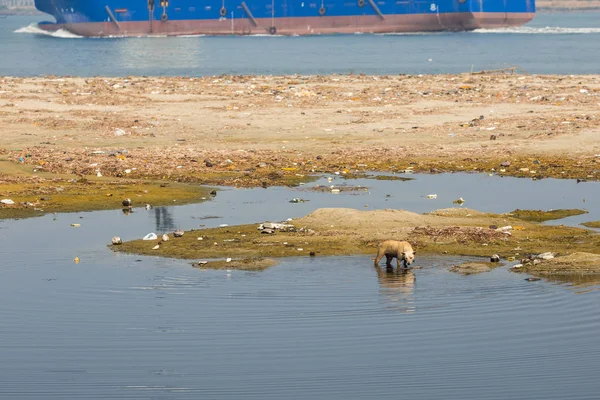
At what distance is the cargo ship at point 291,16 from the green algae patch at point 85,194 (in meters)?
76.5

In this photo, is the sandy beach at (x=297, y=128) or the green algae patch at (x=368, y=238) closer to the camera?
the green algae patch at (x=368, y=238)

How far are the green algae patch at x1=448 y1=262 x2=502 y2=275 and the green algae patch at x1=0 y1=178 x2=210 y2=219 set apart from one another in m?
5.97

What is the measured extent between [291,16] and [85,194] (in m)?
80.9

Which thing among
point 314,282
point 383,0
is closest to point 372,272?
point 314,282

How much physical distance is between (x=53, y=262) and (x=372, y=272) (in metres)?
3.85

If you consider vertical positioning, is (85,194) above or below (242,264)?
above

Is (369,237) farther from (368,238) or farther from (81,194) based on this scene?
(81,194)

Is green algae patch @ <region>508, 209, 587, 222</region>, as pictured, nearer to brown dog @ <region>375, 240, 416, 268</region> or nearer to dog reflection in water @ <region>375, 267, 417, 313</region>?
brown dog @ <region>375, 240, 416, 268</region>

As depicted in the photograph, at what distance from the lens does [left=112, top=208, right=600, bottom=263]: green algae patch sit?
1373 cm

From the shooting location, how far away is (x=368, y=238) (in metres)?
A: 14.3

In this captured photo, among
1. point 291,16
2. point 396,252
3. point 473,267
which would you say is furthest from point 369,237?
point 291,16

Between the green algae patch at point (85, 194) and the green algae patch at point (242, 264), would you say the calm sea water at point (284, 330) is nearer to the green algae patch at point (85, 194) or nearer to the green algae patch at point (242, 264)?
the green algae patch at point (242, 264)

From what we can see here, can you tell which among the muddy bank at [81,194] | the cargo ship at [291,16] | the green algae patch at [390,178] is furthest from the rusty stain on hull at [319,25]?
the muddy bank at [81,194]

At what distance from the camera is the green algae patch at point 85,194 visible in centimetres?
1698
